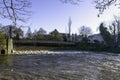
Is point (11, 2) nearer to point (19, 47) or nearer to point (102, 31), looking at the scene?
point (19, 47)

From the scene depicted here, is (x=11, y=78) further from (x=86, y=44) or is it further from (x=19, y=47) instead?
(x=86, y=44)

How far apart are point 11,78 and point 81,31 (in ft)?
312

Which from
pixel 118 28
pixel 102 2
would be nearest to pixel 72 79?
pixel 102 2

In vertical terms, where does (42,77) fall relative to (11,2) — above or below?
below

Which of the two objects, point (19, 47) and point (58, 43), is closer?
point (19, 47)

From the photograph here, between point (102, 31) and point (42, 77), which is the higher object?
point (102, 31)

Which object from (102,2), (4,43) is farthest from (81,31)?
(102,2)

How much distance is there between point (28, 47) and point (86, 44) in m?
18.8

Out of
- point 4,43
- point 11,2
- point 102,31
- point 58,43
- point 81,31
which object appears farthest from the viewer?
point 81,31

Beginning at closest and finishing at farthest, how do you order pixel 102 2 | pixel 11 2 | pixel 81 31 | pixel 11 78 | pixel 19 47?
pixel 11 2 → pixel 102 2 → pixel 11 78 → pixel 19 47 → pixel 81 31

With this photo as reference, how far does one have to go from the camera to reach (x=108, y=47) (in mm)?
65750

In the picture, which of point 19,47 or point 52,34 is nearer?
point 19,47

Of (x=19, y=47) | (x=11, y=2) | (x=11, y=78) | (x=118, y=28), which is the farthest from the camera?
(x=118, y=28)

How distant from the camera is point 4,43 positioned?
4128 cm
